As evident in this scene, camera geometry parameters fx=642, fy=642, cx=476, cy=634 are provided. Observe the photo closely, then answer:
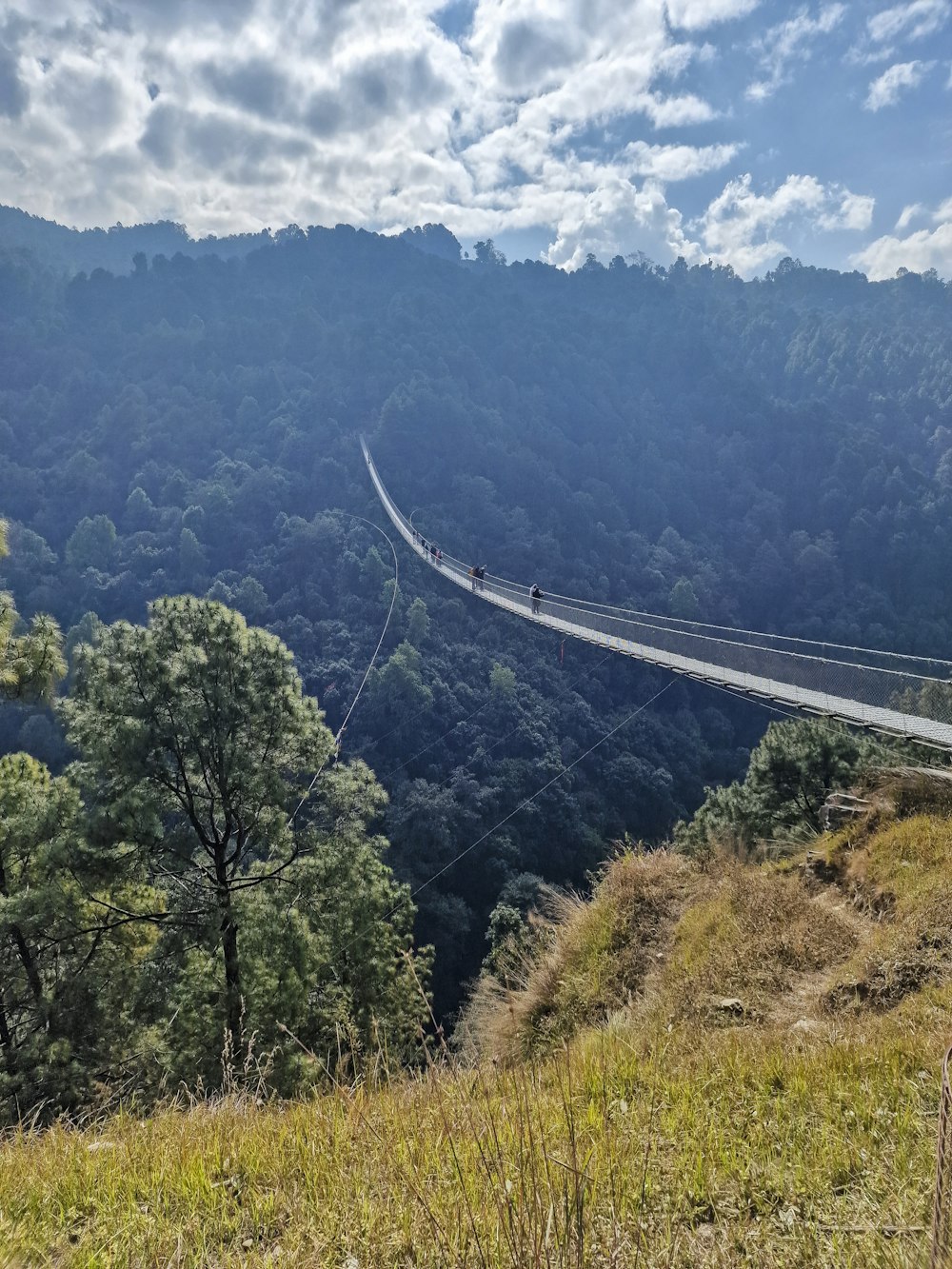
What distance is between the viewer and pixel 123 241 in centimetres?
14312

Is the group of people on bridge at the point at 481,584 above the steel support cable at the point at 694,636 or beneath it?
above

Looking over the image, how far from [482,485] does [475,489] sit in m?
1.05

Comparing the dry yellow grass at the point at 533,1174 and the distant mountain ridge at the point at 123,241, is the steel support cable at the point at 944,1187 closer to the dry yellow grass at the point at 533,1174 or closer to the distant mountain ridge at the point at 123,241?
the dry yellow grass at the point at 533,1174

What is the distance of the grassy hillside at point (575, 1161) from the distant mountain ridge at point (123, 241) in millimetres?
134384

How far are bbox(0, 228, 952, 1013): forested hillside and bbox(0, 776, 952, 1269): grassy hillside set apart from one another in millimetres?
26618

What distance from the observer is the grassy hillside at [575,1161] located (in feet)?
4.46

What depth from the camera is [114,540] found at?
54.6 metres

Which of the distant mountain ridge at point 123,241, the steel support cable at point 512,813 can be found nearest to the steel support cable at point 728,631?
the steel support cable at point 512,813

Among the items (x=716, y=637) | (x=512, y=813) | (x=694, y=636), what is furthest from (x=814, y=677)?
(x=512, y=813)

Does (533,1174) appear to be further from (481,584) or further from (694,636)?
(481,584)

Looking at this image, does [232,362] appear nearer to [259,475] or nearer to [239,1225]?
[259,475]

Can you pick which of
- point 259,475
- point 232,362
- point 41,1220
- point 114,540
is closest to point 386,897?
point 41,1220

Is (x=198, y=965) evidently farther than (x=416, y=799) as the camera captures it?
No

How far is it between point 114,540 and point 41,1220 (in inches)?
2414
